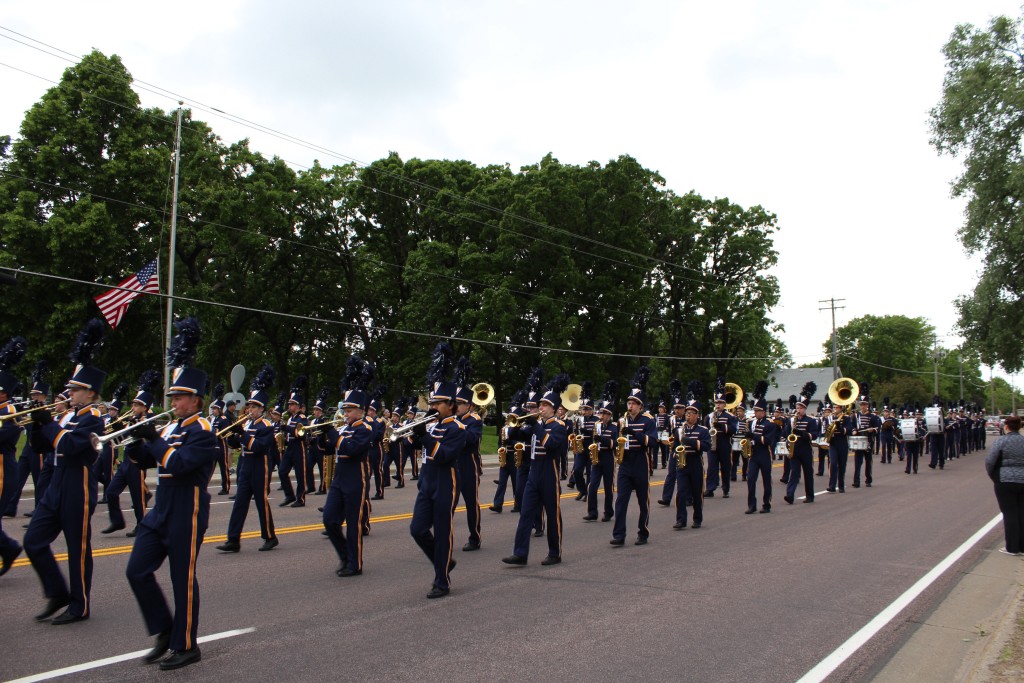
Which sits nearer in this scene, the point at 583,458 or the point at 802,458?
the point at 583,458

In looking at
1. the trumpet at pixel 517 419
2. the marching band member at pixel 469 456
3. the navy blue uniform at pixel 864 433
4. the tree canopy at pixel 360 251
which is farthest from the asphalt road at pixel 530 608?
the tree canopy at pixel 360 251

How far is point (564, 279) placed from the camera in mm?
38812

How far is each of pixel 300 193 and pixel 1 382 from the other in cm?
3301

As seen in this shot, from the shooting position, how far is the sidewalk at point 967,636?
17.7ft

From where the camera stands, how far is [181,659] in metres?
5.32

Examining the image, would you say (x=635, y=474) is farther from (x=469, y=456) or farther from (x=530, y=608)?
(x=530, y=608)

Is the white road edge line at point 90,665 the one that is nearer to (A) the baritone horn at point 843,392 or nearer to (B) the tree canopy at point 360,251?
(A) the baritone horn at point 843,392

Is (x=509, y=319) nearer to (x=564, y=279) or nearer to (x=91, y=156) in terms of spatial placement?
(x=564, y=279)

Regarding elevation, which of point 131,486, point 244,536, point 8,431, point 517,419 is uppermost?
point 517,419

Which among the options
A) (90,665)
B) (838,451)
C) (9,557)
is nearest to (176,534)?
(90,665)

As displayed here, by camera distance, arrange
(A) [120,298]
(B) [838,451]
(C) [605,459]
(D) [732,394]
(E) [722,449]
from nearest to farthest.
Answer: (C) [605,459], (E) [722,449], (B) [838,451], (D) [732,394], (A) [120,298]

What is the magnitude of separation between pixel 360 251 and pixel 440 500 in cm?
3671

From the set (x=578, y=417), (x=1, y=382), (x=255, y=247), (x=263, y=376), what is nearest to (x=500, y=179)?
(x=255, y=247)

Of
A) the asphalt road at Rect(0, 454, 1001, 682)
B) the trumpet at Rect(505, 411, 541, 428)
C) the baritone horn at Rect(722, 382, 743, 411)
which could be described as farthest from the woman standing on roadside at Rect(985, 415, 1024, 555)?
the baritone horn at Rect(722, 382, 743, 411)
